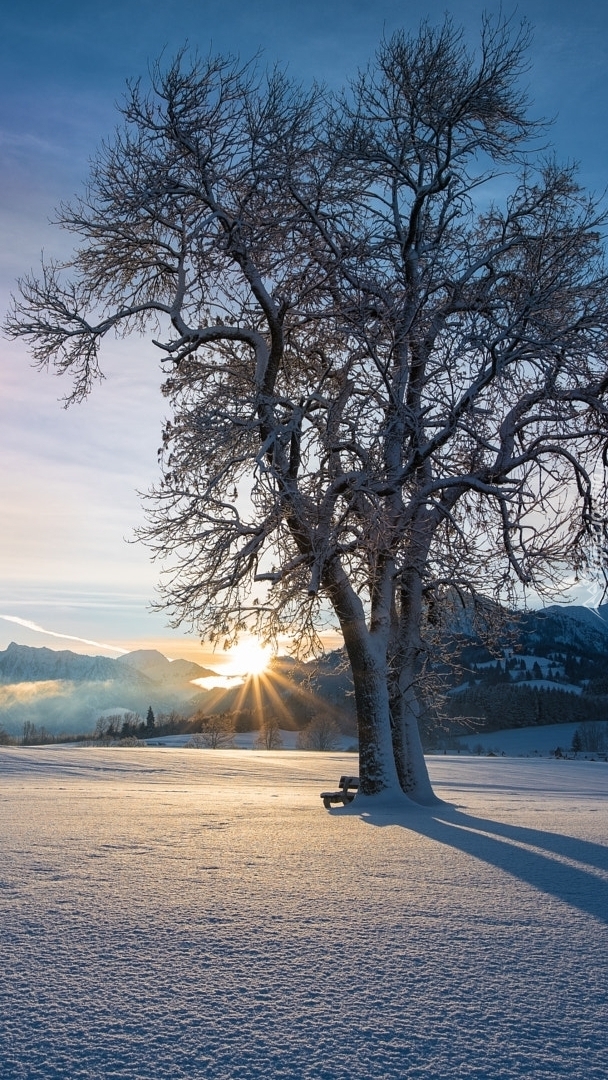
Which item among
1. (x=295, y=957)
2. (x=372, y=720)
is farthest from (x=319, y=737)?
(x=295, y=957)

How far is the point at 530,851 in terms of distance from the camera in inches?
222

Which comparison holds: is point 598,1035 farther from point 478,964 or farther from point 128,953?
point 128,953

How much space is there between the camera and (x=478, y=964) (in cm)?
279

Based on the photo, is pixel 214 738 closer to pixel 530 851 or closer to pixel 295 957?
pixel 530 851

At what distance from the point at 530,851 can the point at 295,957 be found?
3408mm

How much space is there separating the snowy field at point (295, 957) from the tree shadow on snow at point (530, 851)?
3cm

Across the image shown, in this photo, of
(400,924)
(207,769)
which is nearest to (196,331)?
(400,924)

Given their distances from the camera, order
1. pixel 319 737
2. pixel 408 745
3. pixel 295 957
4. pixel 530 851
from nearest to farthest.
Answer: pixel 295 957
pixel 530 851
pixel 408 745
pixel 319 737

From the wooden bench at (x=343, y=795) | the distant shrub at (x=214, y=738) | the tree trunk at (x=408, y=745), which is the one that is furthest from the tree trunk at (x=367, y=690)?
the distant shrub at (x=214, y=738)

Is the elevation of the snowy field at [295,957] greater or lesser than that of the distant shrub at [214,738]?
greater

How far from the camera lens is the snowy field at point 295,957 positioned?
2055 mm

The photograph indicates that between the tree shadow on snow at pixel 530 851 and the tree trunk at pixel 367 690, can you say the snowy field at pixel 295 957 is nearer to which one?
the tree shadow on snow at pixel 530 851

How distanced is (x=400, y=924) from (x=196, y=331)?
28.0ft

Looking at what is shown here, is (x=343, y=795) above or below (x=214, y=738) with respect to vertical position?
above
